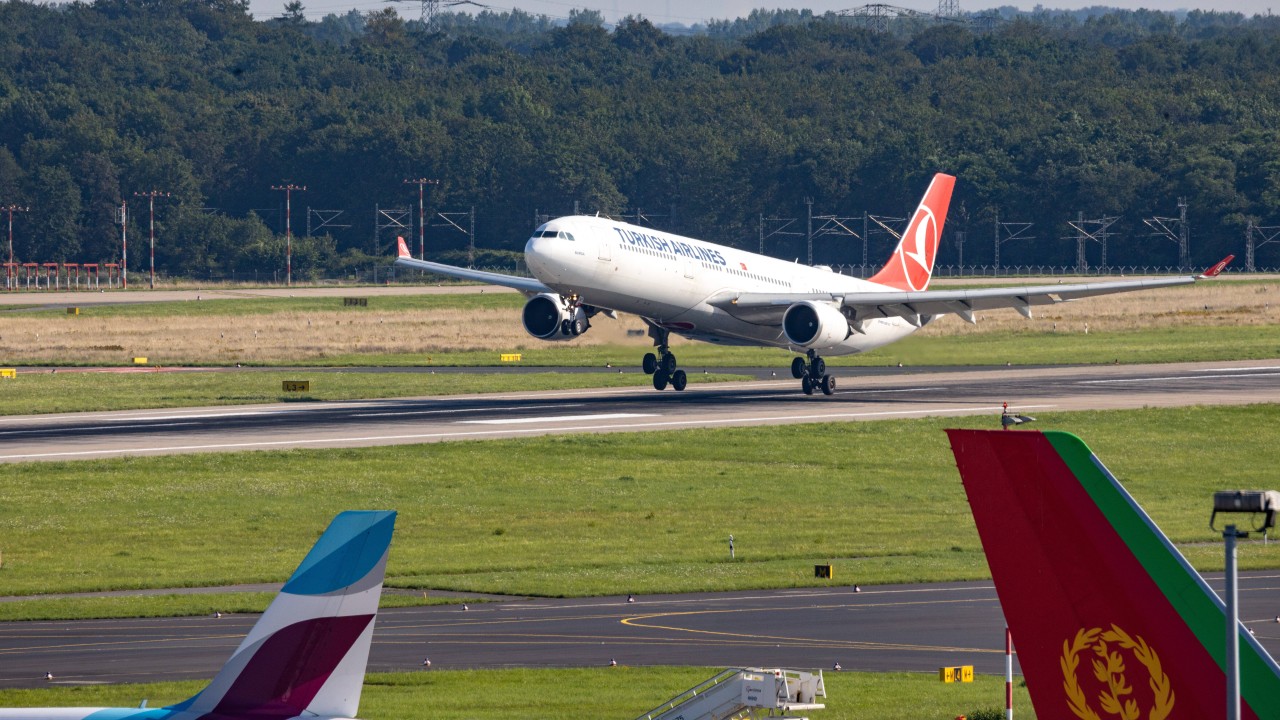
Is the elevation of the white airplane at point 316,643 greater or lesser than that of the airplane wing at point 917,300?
lesser

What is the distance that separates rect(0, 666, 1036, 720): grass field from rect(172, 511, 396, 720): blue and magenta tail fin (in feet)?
33.8

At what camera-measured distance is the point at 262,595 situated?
1407 inches

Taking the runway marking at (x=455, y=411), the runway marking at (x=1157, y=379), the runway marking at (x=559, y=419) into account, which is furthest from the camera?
the runway marking at (x=1157, y=379)

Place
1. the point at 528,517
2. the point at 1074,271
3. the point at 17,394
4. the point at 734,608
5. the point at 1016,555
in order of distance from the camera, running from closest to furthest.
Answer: the point at 1016,555 → the point at 734,608 → the point at 528,517 → the point at 17,394 → the point at 1074,271

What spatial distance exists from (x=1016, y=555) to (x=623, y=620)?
21679mm

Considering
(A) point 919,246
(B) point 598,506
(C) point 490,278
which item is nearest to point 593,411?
(C) point 490,278

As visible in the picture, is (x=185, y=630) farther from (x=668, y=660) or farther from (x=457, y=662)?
(x=668, y=660)

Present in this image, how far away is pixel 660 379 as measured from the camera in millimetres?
73438

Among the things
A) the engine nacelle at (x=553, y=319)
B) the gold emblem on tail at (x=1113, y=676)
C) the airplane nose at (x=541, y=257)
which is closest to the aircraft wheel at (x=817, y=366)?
the engine nacelle at (x=553, y=319)

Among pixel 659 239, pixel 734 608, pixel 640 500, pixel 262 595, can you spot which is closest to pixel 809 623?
pixel 734 608

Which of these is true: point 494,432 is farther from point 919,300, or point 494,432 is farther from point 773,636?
point 773,636

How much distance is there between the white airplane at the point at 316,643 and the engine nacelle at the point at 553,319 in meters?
48.7

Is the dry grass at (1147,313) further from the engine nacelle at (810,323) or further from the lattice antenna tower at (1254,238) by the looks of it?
the engine nacelle at (810,323)

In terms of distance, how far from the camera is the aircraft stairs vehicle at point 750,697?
20.9 meters
